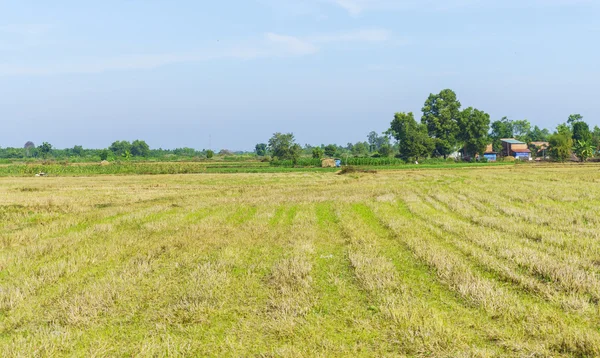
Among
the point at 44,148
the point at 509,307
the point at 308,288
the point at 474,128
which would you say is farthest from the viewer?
the point at 44,148

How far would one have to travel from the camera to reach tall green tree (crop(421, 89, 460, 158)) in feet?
370

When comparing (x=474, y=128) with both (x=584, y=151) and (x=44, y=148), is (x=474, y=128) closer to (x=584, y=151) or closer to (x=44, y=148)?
(x=584, y=151)

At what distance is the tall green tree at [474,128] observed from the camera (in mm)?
107500

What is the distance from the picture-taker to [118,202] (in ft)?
90.9

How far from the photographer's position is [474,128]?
108000 millimetres

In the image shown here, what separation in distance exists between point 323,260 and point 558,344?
6328mm

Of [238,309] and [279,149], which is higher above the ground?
[279,149]

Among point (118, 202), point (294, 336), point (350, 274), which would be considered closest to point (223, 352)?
point (294, 336)

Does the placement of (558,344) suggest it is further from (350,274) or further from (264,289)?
(264,289)

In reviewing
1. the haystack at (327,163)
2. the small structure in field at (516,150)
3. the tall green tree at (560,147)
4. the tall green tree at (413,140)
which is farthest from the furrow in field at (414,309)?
the small structure in field at (516,150)

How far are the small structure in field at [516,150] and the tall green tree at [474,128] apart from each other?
2441 cm

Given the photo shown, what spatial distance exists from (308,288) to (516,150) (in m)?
138

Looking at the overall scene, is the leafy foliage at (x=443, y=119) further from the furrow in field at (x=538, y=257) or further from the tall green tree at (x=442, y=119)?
the furrow in field at (x=538, y=257)

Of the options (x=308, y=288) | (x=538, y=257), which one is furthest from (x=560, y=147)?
(x=308, y=288)
